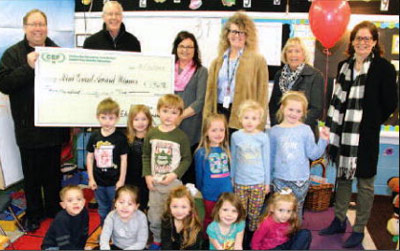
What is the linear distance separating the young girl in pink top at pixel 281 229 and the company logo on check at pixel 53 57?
2064mm

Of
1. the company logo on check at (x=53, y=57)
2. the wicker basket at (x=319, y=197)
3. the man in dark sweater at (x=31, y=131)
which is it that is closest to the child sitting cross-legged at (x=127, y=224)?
the man in dark sweater at (x=31, y=131)

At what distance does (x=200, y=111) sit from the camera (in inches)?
132

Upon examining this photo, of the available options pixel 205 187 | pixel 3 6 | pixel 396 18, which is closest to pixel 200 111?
pixel 205 187

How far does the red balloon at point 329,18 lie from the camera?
3.72 m

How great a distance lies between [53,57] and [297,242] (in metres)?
2.43

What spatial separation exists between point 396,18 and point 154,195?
342 centimetres

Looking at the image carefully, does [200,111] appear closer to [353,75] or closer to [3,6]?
[353,75]

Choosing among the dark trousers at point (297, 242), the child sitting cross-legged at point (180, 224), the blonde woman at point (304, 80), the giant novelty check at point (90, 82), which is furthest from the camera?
the blonde woman at point (304, 80)

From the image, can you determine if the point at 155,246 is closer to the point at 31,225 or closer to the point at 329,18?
the point at 31,225

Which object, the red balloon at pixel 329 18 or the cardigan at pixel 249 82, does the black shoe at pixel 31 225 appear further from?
the red balloon at pixel 329 18

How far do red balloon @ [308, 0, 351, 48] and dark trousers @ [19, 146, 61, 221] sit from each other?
277cm

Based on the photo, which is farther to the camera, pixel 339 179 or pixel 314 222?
pixel 314 222

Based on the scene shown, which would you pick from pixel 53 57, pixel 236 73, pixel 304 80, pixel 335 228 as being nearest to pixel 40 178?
pixel 53 57

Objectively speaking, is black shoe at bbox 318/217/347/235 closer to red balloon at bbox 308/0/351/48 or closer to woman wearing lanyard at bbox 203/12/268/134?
woman wearing lanyard at bbox 203/12/268/134
